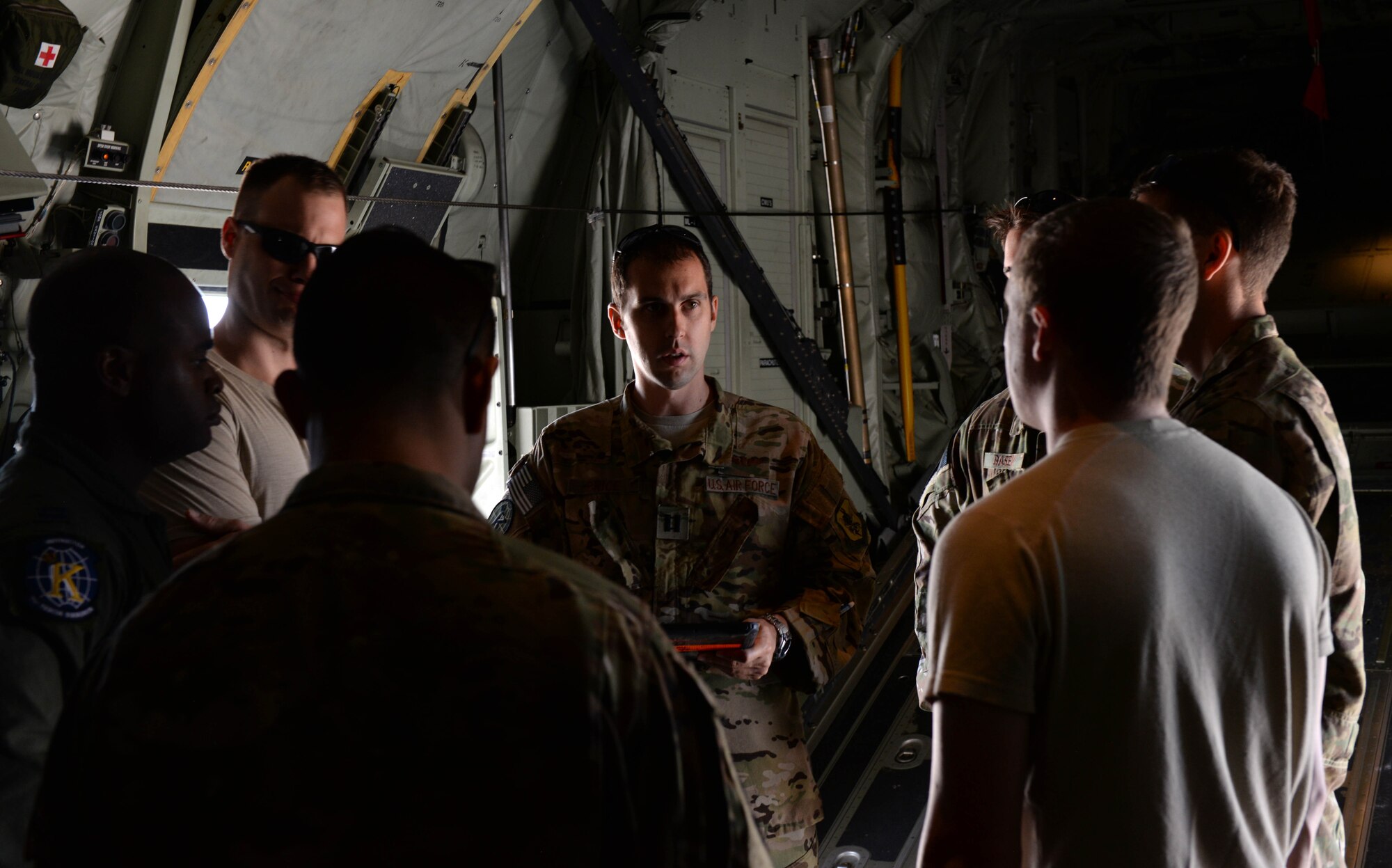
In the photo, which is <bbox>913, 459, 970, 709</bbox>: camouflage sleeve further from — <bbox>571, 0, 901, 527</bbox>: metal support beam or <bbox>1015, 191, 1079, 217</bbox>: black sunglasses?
<bbox>571, 0, 901, 527</bbox>: metal support beam

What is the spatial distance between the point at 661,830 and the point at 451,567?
29 centimetres

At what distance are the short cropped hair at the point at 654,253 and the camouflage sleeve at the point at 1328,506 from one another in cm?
115

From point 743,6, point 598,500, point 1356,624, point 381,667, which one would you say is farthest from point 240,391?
point 743,6

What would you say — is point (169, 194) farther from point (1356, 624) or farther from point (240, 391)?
point (1356, 624)

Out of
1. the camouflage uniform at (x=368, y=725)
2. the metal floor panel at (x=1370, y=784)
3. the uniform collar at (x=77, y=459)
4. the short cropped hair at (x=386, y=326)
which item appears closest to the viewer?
the camouflage uniform at (x=368, y=725)

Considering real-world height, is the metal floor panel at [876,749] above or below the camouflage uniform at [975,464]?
below

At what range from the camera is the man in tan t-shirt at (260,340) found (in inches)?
75.3

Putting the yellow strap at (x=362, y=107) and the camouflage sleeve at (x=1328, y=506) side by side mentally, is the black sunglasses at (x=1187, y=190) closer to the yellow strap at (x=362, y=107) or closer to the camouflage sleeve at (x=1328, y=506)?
the camouflage sleeve at (x=1328, y=506)

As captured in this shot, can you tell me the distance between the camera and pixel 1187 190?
75.8 inches

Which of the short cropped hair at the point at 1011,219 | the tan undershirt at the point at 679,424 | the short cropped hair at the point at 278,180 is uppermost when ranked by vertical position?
the short cropped hair at the point at 278,180

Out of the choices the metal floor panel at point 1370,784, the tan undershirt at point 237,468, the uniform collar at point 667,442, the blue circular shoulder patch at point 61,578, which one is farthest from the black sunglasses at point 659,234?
the metal floor panel at point 1370,784

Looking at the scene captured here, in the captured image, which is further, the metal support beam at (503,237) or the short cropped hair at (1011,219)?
the metal support beam at (503,237)

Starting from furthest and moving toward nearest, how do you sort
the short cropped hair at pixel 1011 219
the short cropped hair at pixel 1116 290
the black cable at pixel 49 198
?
the black cable at pixel 49 198, the short cropped hair at pixel 1011 219, the short cropped hair at pixel 1116 290

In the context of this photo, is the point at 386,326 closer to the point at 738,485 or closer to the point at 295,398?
the point at 295,398
